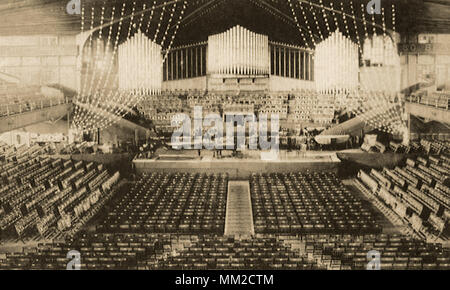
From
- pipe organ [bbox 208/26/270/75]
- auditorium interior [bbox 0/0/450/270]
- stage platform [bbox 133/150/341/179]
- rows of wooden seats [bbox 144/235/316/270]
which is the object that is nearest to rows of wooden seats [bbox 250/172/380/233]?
auditorium interior [bbox 0/0/450/270]

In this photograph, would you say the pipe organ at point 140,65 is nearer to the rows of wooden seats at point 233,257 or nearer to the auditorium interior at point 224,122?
the auditorium interior at point 224,122

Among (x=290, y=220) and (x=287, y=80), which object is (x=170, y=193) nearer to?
(x=290, y=220)

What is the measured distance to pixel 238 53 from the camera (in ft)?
75.4

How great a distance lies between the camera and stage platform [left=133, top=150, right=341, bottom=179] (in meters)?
19.4

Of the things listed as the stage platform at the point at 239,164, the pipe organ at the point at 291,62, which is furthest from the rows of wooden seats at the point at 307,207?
the pipe organ at the point at 291,62

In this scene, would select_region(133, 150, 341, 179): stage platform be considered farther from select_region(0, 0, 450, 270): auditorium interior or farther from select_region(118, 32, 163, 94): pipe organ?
select_region(118, 32, 163, 94): pipe organ

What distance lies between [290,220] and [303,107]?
8296mm

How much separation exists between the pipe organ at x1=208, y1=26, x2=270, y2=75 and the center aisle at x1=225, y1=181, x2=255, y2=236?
5629mm

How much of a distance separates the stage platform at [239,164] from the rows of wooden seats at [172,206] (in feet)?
3.41

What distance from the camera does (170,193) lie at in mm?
16734

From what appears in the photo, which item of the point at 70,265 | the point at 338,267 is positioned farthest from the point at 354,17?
the point at 70,265

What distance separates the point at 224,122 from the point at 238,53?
125 inches

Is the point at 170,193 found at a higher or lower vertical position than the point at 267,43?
lower

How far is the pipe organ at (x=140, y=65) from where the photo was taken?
2084 cm
